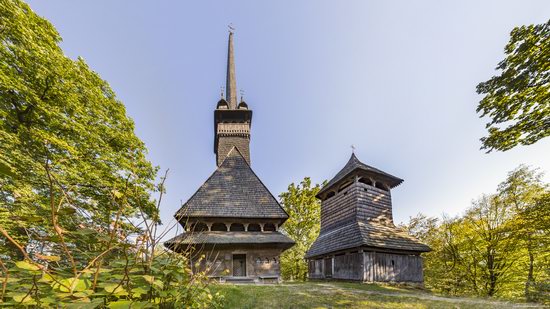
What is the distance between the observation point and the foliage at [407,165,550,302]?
643 inches

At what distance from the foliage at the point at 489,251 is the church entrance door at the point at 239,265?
635 inches

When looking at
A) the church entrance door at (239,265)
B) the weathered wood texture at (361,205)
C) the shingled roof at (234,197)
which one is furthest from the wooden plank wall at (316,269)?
the church entrance door at (239,265)

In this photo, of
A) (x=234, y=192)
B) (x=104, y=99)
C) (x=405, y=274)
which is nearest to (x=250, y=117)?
(x=234, y=192)

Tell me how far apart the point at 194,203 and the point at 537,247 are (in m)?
20.7

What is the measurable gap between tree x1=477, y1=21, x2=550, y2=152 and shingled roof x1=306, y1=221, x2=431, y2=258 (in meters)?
8.65

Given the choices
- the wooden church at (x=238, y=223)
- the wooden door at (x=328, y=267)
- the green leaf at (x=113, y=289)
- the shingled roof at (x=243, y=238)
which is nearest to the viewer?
the green leaf at (x=113, y=289)

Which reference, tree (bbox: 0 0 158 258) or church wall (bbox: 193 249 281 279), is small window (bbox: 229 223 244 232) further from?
tree (bbox: 0 0 158 258)

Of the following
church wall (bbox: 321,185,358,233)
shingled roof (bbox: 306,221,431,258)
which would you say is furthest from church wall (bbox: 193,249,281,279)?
church wall (bbox: 321,185,358,233)

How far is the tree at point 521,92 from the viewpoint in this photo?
19.6 ft

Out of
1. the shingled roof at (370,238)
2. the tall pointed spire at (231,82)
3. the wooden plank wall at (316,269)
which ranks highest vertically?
the tall pointed spire at (231,82)

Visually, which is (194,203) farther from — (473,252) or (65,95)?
(473,252)

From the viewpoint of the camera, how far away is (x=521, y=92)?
21.3 feet

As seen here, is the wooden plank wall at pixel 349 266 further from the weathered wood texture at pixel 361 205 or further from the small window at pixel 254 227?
the small window at pixel 254 227

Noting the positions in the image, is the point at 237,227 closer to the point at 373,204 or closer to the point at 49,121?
the point at 373,204
